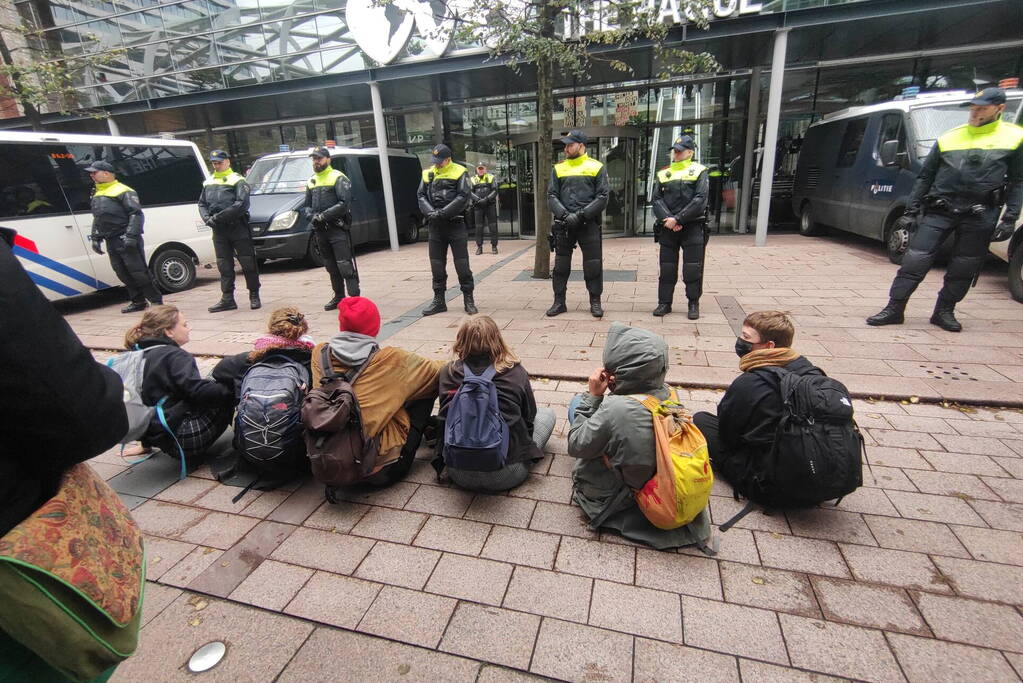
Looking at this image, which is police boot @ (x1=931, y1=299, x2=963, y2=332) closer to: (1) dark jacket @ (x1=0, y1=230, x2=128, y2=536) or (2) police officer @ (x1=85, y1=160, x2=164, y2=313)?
(1) dark jacket @ (x1=0, y1=230, x2=128, y2=536)

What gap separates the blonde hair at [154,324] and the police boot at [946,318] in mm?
6554

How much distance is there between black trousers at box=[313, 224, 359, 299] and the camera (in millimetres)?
6762

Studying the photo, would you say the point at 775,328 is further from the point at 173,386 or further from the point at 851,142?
the point at 851,142

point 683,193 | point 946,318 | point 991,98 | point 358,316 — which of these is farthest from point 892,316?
point 358,316

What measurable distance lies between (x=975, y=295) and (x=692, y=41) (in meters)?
6.27

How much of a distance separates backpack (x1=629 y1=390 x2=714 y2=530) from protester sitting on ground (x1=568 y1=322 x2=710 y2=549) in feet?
0.14

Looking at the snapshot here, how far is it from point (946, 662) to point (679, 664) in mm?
903

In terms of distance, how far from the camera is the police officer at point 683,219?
219 inches

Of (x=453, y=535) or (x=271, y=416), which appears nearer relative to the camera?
(x=453, y=535)

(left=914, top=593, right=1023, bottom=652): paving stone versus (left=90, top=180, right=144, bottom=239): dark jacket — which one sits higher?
(left=90, top=180, right=144, bottom=239): dark jacket

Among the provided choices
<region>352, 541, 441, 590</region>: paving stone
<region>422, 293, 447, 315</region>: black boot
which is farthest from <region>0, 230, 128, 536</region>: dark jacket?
<region>422, 293, 447, 315</region>: black boot

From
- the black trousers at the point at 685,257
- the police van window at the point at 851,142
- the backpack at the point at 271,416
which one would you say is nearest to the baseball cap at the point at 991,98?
the black trousers at the point at 685,257

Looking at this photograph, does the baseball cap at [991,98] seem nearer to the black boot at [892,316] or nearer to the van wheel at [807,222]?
the black boot at [892,316]

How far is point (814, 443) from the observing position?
230 centimetres
